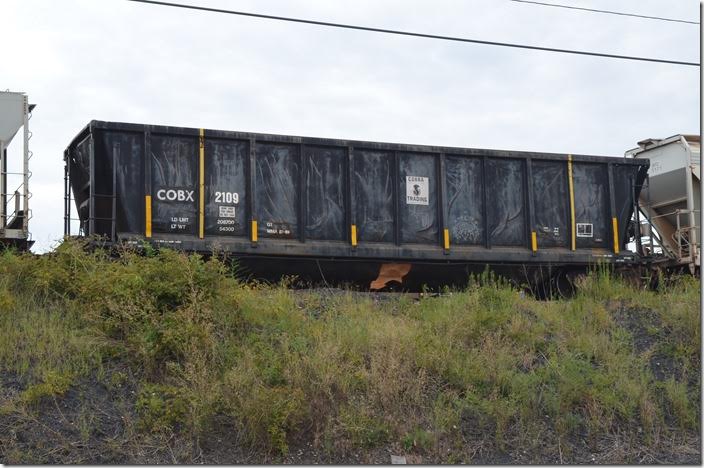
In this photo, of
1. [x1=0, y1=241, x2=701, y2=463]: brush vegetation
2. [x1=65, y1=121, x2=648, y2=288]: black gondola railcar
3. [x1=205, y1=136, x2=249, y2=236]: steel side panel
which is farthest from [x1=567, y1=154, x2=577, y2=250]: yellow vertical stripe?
[x1=205, y1=136, x2=249, y2=236]: steel side panel

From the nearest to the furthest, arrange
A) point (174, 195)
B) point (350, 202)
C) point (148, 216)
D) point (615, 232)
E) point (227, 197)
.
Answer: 1. point (148, 216)
2. point (174, 195)
3. point (227, 197)
4. point (350, 202)
5. point (615, 232)

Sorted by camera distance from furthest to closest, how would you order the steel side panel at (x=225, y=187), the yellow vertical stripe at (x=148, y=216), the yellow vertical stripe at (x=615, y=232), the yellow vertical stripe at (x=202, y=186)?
the yellow vertical stripe at (x=615, y=232)
the steel side panel at (x=225, y=187)
the yellow vertical stripe at (x=202, y=186)
the yellow vertical stripe at (x=148, y=216)

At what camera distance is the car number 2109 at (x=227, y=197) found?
45.5 feet

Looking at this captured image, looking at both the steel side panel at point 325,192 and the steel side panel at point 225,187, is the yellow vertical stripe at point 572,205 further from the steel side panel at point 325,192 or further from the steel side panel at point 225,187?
the steel side panel at point 225,187

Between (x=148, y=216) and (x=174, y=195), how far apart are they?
0.58 meters

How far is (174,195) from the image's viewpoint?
538 inches

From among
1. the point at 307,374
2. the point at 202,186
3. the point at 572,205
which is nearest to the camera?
the point at 307,374

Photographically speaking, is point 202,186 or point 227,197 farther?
point 227,197

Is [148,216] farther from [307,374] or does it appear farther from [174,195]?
[307,374]

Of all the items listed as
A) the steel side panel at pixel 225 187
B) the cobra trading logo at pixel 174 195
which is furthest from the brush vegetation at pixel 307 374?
the steel side panel at pixel 225 187

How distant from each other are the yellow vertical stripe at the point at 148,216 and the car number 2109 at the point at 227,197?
1102 millimetres

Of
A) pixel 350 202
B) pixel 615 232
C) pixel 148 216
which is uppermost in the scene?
pixel 350 202

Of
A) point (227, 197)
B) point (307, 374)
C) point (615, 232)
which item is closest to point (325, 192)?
point (227, 197)

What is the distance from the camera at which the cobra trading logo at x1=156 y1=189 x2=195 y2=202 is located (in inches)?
535
